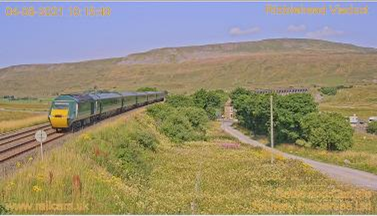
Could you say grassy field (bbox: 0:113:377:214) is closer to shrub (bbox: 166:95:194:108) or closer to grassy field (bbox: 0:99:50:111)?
shrub (bbox: 166:95:194:108)

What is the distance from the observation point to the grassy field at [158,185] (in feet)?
47.8

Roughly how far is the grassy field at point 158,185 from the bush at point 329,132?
81.3 ft

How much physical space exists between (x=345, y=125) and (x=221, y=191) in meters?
40.1

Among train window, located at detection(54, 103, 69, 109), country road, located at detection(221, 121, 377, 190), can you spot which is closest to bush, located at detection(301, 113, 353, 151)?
country road, located at detection(221, 121, 377, 190)

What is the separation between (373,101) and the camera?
137 metres

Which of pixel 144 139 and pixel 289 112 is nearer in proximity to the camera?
pixel 144 139

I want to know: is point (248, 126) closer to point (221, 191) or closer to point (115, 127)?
point (115, 127)

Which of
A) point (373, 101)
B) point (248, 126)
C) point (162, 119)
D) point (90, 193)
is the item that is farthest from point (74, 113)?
point (373, 101)

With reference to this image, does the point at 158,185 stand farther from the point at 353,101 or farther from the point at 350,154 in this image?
the point at 353,101

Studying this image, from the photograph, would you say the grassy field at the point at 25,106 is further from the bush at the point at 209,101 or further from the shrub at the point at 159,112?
the bush at the point at 209,101

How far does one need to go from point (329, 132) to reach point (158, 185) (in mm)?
39602

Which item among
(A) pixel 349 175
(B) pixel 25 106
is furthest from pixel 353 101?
(A) pixel 349 175

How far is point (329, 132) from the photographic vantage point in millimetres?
58469

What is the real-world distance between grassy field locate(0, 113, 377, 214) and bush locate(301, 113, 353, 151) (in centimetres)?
2477
